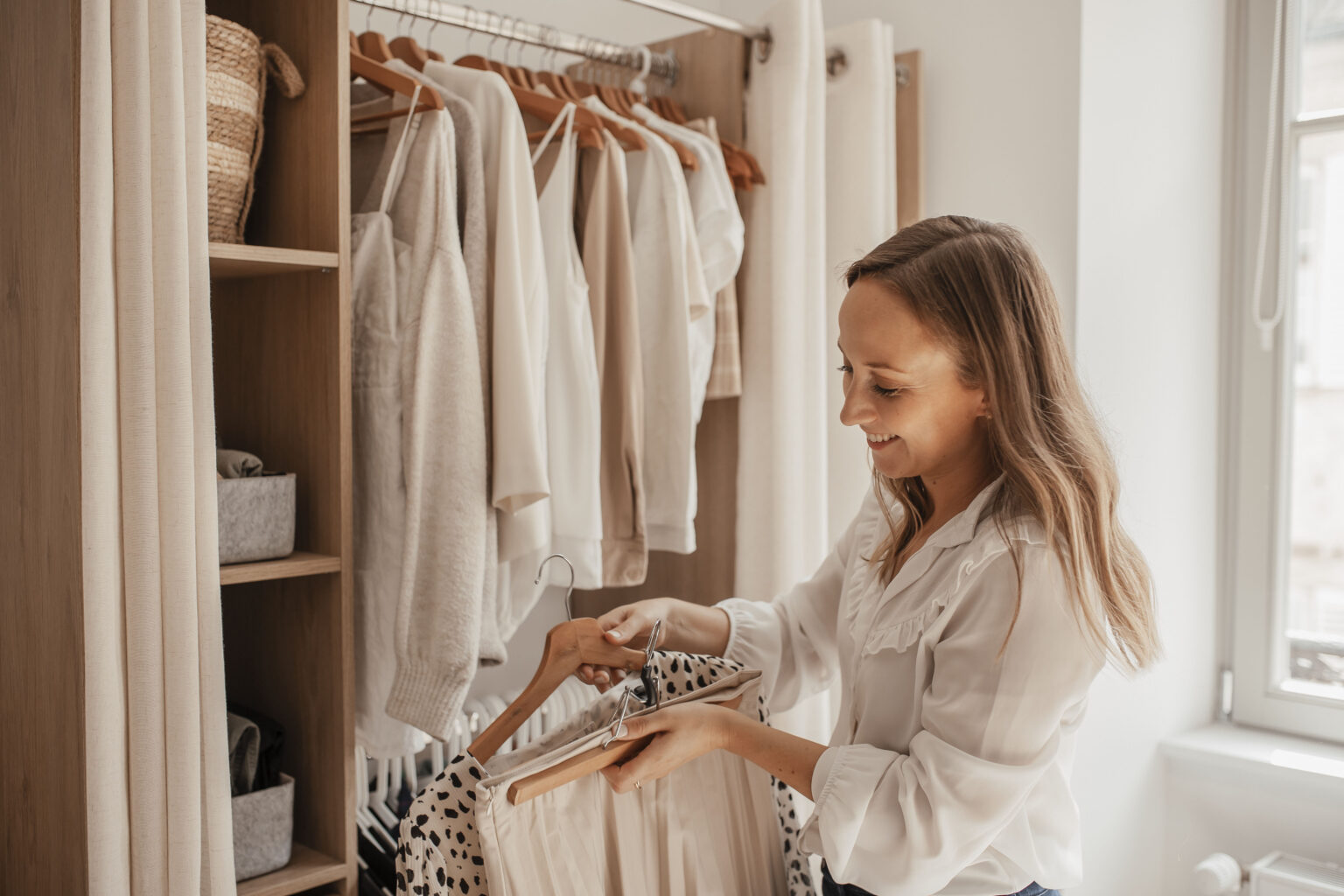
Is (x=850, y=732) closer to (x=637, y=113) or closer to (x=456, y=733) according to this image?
(x=456, y=733)

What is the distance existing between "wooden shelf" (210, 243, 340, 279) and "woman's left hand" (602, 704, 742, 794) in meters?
0.74

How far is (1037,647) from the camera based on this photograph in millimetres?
1030

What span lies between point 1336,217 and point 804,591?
1660mm

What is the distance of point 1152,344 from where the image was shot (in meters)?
2.23

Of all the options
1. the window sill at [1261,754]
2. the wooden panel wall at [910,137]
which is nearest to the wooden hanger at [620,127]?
the wooden panel wall at [910,137]

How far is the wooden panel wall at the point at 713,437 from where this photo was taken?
2121 millimetres

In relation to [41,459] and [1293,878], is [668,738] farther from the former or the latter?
[1293,878]

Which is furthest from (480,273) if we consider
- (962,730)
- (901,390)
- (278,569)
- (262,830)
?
(962,730)

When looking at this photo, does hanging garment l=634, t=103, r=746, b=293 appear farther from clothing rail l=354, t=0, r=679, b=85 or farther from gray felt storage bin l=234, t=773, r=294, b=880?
gray felt storage bin l=234, t=773, r=294, b=880

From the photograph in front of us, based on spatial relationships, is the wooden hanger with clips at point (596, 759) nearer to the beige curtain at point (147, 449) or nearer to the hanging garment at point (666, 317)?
the beige curtain at point (147, 449)

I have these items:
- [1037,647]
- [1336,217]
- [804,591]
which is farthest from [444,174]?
[1336,217]

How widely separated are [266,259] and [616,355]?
25.4 inches

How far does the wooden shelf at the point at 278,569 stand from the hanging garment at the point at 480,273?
9.4 inches

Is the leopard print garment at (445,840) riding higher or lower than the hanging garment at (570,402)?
lower
